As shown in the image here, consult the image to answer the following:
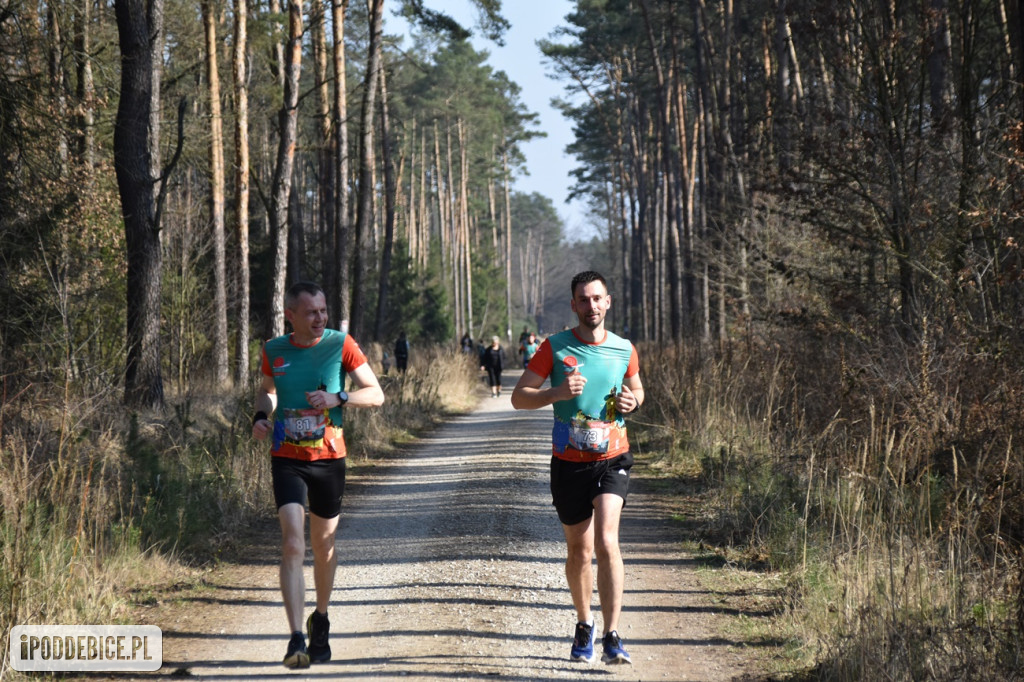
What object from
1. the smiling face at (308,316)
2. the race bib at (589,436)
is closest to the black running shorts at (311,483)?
the smiling face at (308,316)

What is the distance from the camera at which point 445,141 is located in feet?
219

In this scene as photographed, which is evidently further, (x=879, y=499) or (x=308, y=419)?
(x=879, y=499)

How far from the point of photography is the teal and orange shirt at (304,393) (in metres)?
5.48

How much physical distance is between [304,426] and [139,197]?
9.43 m

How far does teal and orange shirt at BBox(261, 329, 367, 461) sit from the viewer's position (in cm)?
548

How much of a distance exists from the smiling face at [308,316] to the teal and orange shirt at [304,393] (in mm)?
65

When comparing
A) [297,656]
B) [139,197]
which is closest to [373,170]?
[139,197]

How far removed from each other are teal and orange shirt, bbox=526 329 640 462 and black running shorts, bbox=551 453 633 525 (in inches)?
1.8

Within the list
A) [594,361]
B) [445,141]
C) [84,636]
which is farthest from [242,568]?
[445,141]

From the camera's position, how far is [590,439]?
542 cm

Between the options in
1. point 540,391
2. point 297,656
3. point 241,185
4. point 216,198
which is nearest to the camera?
point 297,656

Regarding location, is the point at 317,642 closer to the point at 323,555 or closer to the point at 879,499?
the point at 323,555

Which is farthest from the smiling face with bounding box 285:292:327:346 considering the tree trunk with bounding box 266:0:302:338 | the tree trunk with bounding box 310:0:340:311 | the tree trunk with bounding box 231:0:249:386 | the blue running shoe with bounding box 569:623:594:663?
the tree trunk with bounding box 231:0:249:386

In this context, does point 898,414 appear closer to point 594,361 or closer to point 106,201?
point 594,361
